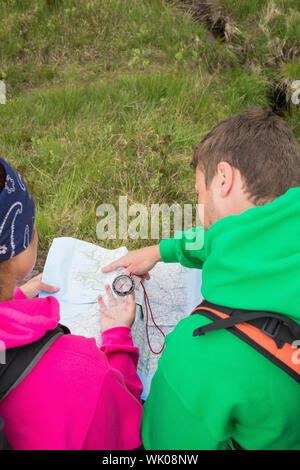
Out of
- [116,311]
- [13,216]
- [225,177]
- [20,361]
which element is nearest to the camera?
[20,361]

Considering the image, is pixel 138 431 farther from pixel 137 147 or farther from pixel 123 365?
pixel 137 147

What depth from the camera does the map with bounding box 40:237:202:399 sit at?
197 cm

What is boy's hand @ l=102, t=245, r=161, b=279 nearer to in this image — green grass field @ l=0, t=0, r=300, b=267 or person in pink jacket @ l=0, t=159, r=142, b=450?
green grass field @ l=0, t=0, r=300, b=267

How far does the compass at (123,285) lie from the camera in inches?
79.3

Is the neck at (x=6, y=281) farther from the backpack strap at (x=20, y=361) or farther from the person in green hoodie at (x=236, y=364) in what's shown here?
the person in green hoodie at (x=236, y=364)

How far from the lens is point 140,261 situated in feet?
6.87

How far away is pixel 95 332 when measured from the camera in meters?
1.92

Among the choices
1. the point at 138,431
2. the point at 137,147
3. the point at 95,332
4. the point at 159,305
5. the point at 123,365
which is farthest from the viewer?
the point at 137,147

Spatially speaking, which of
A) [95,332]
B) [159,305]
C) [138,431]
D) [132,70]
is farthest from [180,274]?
[132,70]

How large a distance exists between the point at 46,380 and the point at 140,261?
1119 mm

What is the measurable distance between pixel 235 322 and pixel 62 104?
8.29ft

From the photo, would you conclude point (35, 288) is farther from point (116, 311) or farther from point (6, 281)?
point (6, 281)

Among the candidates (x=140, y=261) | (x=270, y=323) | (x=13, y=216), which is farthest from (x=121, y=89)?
(x=270, y=323)

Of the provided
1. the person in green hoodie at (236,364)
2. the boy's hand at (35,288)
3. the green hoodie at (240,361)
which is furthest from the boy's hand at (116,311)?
the green hoodie at (240,361)
